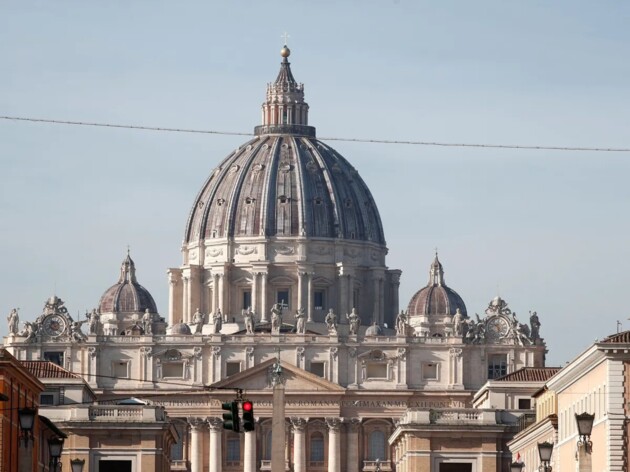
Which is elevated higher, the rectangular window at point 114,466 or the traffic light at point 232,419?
the rectangular window at point 114,466

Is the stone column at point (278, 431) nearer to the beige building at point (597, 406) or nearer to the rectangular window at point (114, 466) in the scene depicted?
the beige building at point (597, 406)

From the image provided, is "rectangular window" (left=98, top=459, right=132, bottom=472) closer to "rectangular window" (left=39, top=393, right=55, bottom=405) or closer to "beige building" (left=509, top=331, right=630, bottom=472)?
"rectangular window" (left=39, top=393, right=55, bottom=405)

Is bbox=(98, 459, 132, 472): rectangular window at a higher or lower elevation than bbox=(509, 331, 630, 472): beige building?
higher

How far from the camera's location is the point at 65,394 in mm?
152125

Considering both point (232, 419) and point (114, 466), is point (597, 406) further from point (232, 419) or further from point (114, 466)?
point (114, 466)

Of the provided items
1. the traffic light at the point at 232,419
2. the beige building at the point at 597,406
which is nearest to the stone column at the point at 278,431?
the beige building at the point at 597,406

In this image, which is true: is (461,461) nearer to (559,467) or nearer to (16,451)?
(559,467)

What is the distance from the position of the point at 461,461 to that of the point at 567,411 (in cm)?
4249

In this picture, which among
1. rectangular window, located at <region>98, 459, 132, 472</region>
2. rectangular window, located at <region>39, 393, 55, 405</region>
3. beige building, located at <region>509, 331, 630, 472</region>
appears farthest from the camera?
rectangular window, located at <region>39, 393, 55, 405</region>

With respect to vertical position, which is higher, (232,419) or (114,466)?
(114,466)

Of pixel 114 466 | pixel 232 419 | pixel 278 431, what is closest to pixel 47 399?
pixel 114 466

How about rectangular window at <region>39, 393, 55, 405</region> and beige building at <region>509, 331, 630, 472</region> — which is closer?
beige building at <region>509, 331, 630, 472</region>

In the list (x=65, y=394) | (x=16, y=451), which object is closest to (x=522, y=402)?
(x=65, y=394)

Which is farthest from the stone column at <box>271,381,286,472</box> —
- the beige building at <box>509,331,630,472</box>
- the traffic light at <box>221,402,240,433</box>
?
the traffic light at <box>221,402,240,433</box>
